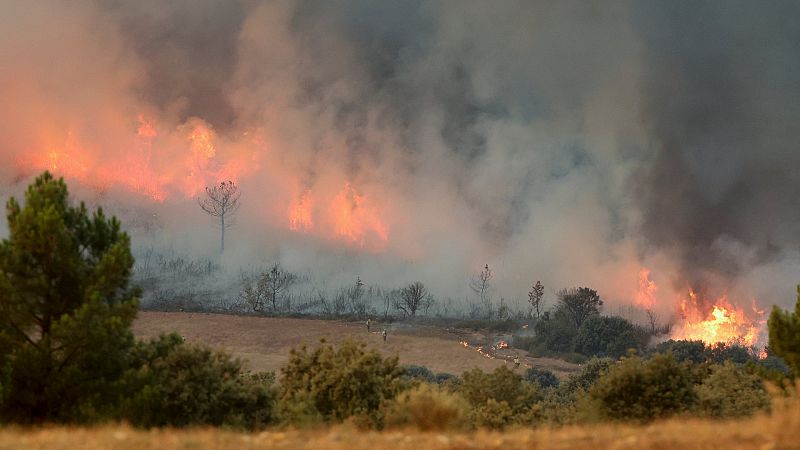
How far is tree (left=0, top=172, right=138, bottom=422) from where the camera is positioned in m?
26.7

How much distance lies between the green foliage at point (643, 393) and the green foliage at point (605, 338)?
113678mm

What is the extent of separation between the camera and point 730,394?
44.4m

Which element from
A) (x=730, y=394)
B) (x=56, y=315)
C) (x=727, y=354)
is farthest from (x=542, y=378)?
(x=56, y=315)

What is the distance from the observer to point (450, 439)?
19188 mm

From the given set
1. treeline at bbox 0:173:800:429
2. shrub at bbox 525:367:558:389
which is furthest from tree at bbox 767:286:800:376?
shrub at bbox 525:367:558:389

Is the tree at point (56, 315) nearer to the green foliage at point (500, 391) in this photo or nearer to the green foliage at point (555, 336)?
the green foliage at point (500, 391)

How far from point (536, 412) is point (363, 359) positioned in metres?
13.0

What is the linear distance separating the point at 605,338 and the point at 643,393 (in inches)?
4695

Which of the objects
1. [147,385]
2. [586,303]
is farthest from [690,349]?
[147,385]

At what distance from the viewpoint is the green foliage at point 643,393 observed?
117 ft

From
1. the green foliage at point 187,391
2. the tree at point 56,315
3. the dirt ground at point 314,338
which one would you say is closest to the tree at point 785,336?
the green foliage at point 187,391

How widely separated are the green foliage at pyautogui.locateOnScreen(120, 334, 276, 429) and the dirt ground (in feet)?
270

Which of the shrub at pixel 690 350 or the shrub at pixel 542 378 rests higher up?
the shrub at pixel 690 350

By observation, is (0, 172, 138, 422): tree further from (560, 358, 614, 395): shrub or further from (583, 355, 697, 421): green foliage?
(560, 358, 614, 395): shrub
